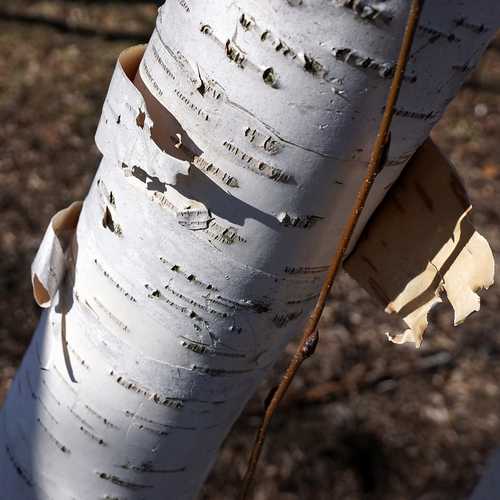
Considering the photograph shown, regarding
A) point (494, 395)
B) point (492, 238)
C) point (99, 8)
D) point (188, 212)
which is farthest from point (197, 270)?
point (99, 8)

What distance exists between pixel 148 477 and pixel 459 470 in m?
1.70

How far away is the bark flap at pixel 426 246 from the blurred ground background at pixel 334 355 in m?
1.56

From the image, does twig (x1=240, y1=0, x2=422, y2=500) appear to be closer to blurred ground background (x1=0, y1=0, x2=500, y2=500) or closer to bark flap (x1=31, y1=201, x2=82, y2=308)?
bark flap (x1=31, y1=201, x2=82, y2=308)

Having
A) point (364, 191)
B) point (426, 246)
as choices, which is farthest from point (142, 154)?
point (426, 246)

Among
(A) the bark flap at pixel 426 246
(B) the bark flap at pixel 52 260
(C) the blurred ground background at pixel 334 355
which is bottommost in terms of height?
(C) the blurred ground background at pixel 334 355

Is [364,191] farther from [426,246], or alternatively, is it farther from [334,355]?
[334,355]

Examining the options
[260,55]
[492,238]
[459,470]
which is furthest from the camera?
[492,238]

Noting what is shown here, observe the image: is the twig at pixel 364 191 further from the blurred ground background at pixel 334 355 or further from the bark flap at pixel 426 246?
the blurred ground background at pixel 334 355

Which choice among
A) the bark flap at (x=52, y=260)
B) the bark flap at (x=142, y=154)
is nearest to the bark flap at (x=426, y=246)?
the bark flap at (x=142, y=154)

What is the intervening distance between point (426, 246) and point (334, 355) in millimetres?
1830

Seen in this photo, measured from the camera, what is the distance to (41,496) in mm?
972

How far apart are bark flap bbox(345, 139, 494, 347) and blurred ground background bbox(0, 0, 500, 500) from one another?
156cm

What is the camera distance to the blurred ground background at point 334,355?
2.27 metres

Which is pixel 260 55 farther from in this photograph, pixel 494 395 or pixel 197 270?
pixel 494 395
